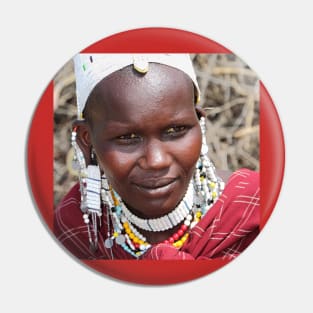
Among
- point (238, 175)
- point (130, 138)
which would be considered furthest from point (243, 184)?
point (130, 138)

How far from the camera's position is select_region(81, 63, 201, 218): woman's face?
2.37 metres

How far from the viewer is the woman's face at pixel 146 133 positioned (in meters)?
2.37

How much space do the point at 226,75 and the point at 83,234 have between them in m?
0.61

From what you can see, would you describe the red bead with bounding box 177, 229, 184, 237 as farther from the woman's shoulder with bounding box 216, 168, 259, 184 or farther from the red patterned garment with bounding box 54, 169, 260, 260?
the woman's shoulder with bounding box 216, 168, 259, 184

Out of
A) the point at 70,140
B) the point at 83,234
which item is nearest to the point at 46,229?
the point at 83,234

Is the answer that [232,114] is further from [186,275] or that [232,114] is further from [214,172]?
[186,275]

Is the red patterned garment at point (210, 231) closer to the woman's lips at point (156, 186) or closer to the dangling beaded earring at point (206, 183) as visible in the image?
the dangling beaded earring at point (206, 183)

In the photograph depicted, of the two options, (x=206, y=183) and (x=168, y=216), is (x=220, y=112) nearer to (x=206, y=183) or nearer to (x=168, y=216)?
(x=206, y=183)

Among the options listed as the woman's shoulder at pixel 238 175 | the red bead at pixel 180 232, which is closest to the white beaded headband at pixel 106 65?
the woman's shoulder at pixel 238 175

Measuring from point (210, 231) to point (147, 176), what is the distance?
0.25m

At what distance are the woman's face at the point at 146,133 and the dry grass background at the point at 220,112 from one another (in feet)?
0.28

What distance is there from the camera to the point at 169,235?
98.7 inches

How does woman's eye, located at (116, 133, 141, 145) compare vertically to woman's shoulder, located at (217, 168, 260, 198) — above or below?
above

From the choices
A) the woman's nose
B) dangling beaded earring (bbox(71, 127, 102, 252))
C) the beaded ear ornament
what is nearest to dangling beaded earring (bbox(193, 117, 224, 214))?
the beaded ear ornament
